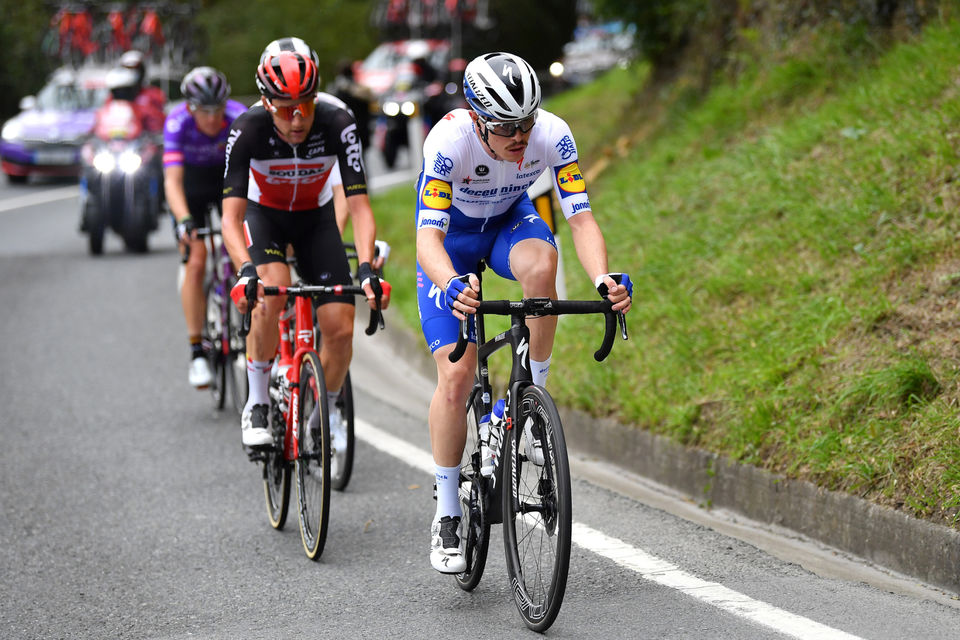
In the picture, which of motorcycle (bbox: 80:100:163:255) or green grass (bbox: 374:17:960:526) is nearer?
green grass (bbox: 374:17:960:526)

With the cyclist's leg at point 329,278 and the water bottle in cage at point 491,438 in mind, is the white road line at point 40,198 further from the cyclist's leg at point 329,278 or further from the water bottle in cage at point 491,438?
the water bottle in cage at point 491,438

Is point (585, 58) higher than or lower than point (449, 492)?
higher

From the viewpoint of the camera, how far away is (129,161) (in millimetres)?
15727

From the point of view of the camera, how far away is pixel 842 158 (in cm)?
888

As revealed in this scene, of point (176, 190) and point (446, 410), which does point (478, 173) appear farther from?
point (176, 190)

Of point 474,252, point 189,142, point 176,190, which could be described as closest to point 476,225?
point 474,252

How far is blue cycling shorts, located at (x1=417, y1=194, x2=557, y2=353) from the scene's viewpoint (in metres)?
5.03

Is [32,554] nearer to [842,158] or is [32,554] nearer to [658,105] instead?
[842,158]

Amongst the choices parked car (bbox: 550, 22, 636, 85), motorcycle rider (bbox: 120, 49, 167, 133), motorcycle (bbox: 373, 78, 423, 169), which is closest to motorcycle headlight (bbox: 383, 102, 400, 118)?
motorcycle (bbox: 373, 78, 423, 169)

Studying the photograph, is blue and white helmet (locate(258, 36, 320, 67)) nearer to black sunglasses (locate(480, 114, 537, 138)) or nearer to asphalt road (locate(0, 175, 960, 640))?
black sunglasses (locate(480, 114, 537, 138))

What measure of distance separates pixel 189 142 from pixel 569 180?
4.01 m

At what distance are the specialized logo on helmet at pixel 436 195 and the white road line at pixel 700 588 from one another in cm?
171

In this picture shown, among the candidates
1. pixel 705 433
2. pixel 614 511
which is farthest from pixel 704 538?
pixel 705 433

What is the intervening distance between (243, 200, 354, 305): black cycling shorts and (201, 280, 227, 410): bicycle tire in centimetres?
199
